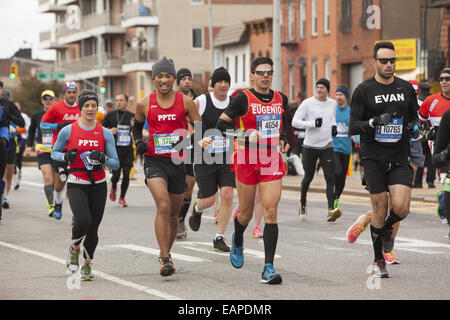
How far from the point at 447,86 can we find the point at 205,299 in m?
5.29

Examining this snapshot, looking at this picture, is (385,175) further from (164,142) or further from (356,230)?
(164,142)

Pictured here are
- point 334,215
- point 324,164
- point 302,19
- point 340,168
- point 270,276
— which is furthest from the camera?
point 302,19

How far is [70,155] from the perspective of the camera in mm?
9852

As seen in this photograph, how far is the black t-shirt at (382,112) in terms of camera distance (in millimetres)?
9836

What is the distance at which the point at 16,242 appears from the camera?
1310cm

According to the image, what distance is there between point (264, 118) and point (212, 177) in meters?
2.67

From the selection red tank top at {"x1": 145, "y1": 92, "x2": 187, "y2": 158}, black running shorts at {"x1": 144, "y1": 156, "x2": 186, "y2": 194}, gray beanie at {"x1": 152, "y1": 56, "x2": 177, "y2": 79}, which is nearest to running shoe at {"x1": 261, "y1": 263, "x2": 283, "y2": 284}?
black running shorts at {"x1": 144, "y1": 156, "x2": 186, "y2": 194}

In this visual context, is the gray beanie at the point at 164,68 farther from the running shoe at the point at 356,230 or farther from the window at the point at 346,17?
the window at the point at 346,17

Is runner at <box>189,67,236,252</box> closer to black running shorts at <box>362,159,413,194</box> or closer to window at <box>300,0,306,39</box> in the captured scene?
black running shorts at <box>362,159,413,194</box>

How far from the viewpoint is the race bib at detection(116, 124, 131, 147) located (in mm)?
18859

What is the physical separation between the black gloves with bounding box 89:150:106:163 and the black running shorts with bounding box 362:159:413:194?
2.54 meters

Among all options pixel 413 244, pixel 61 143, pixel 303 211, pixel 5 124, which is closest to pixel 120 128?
pixel 5 124

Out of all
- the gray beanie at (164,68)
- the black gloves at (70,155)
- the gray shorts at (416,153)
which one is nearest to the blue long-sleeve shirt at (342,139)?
the gray shorts at (416,153)
